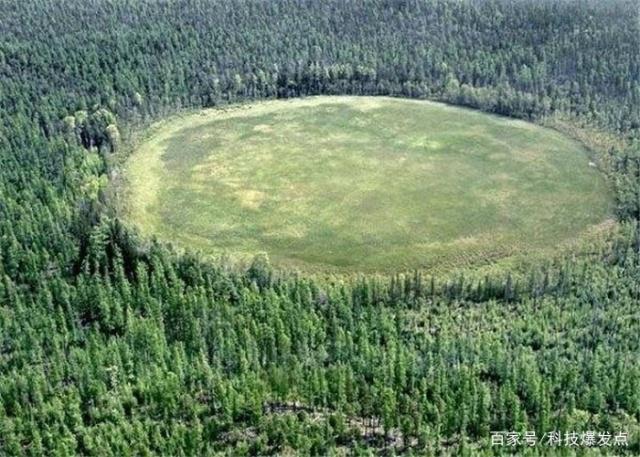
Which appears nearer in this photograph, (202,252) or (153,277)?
(153,277)

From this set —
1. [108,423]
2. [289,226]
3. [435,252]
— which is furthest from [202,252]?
[108,423]

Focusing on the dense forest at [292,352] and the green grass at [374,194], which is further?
the green grass at [374,194]

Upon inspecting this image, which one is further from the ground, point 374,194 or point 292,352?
point 292,352

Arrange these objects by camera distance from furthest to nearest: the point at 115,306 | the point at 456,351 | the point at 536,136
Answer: the point at 536,136, the point at 115,306, the point at 456,351

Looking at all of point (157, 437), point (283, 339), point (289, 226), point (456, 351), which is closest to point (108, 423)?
point (157, 437)

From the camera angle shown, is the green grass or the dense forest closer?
the dense forest

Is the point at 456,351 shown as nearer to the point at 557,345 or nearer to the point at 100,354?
the point at 557,345

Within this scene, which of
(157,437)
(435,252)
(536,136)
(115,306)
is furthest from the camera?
(536,136)

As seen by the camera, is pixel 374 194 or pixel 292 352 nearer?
pixel 292 352
